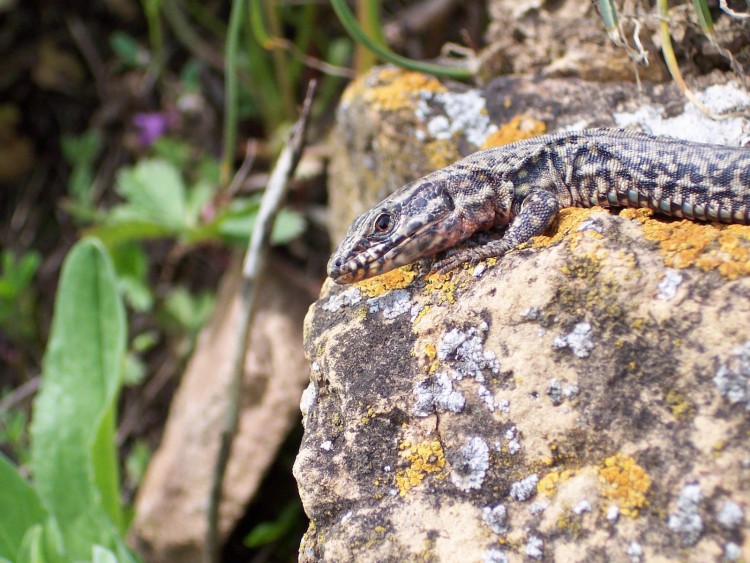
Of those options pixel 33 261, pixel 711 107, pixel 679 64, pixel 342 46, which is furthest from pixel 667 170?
pixel 33 261

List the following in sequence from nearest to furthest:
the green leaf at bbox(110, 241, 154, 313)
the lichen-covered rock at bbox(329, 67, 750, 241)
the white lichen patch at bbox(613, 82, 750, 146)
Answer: the white lichen patch at bbox(613, 82, 750, 146), the lichen-covered rock at bbox(329, 67, 750, 241), the green leaf at bbox(110, 241, 154, 313)

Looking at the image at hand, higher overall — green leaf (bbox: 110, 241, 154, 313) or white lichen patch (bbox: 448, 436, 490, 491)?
green leaf (bbox: 110, 241, 154, 313)

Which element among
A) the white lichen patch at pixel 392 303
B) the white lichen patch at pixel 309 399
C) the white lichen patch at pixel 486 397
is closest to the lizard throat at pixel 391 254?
the white lichen patch at pixel 392 303

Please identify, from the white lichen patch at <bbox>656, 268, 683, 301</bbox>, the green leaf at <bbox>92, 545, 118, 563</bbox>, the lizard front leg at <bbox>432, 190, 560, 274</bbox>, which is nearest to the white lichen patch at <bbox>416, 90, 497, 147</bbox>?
the lizard front leg at <bbox>432, 190, 560, 274</bbox>

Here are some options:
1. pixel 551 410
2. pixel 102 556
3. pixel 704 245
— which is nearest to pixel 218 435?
pixel 102 556

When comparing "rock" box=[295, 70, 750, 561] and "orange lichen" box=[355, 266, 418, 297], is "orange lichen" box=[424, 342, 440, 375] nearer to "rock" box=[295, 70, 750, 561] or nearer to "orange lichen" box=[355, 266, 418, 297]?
"rock" box=[295, 70, 750, 561]

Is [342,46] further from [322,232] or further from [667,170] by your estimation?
[667,170]

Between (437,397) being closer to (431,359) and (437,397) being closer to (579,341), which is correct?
(431,359)
